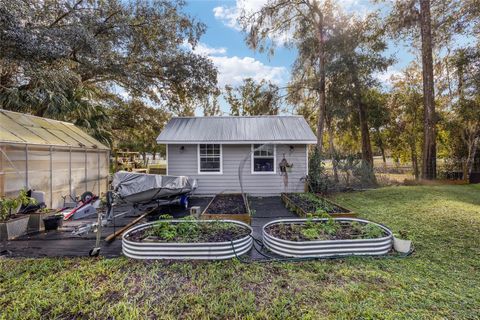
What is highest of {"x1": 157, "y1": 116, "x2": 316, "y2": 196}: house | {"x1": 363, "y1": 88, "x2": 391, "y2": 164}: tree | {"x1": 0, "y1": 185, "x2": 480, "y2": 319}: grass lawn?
{"x1": 363, "y1": 88, "x2": 391, "y2": 164}: tree

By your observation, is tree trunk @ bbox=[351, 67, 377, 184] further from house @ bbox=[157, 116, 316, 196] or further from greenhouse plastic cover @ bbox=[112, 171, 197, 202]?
greenhouse plastic cover @ bbox=[112, 171, 197, 202]

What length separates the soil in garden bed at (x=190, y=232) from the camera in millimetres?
3955

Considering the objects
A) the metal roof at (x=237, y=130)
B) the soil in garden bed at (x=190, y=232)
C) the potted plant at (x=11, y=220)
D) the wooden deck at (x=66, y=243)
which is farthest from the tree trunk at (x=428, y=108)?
the potted plant at (x=11, y=220)

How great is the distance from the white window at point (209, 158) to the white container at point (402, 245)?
6410mm

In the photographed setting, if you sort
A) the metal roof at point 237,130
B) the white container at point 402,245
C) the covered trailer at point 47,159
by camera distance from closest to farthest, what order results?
the white container at point 402,245
the covered trailer at point 47,159
the metal roof at point 237,130

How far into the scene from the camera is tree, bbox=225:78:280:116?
14633 millimetres

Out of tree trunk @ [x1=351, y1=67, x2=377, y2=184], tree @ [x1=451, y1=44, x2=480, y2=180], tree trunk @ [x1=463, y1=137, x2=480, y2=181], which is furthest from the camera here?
tree trunk @ [x1=351, y1=67, x2=377, y2=184]

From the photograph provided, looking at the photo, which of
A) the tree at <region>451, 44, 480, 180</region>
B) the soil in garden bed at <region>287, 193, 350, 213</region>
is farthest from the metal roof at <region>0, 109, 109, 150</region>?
the tree at <region>451, 44, 480, 180</region>

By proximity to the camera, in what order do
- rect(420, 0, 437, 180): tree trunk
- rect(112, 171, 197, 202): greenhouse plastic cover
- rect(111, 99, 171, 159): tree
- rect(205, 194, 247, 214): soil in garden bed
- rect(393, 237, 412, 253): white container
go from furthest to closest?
rect(111, 99, 171, 159): tree < rect(420, 0, 437, 180): tree trunk < rect(205, 194, 247, 214): soil in garden bed < rect(112, 171, 197, 202): greenhouse plastic cover < rect(393, 237, 412, 253): white container

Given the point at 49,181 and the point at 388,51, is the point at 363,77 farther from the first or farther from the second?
the point at 49,181

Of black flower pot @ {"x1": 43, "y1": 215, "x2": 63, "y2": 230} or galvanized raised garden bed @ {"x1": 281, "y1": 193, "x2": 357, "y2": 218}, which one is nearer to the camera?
black flower pot @ {"x1": 43, "y1": 215, "x2": 63, "y2": 230}

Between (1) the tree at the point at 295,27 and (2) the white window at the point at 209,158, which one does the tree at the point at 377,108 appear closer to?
(1) the tree at the point at 295,27

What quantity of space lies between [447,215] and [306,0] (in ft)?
37.6

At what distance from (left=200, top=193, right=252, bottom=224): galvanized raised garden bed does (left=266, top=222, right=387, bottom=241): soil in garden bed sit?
114 centimetres
